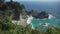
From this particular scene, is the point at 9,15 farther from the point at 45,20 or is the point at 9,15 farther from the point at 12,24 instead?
the point at 45,20

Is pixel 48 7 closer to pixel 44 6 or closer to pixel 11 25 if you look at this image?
pixel 44 6

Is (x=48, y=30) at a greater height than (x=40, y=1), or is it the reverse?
(x=40, y=1)

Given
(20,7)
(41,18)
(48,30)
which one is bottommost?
(48,30)

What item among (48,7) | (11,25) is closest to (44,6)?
(48,7)

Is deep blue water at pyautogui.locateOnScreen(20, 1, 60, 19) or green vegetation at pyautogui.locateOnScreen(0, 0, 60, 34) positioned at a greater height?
deep blue water at pyautogui.locateOnScreen(20, 1, 60, 19)

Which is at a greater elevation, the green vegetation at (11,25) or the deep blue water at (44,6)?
the deep blue water at (44,6)

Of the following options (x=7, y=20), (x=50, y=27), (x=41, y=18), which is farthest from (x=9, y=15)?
(x=50, y=27)

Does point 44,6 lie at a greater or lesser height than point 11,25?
greater

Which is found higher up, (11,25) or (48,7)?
(48,7)
